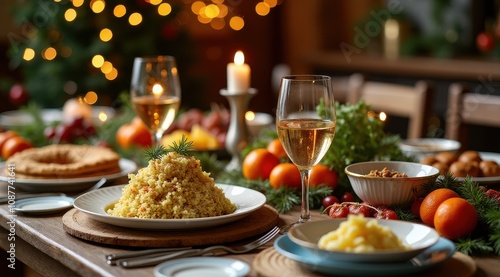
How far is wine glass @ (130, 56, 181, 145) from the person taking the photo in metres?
1.71

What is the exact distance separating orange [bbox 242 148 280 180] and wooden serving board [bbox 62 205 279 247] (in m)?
0.27

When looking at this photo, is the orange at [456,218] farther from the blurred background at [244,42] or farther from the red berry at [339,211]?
the blurred background at [244,42]

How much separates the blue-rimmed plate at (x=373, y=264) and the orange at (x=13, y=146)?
43.2 inches

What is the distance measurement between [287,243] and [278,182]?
0.43m

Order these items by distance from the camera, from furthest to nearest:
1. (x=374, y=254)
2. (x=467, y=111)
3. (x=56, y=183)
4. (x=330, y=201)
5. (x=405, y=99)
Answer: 1. (x=405, y=99)
2. (x=467, y=111)
3. (x=56, y=183)
4. (x=330, y=201)
5. (x=374, y=254)

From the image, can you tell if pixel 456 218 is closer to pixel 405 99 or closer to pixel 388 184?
pixel 388 184

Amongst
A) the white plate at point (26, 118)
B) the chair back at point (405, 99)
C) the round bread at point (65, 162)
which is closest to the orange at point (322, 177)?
the round bread at point (65, 162)

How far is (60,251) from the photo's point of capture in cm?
114

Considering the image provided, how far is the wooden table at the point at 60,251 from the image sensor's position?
1.02 m

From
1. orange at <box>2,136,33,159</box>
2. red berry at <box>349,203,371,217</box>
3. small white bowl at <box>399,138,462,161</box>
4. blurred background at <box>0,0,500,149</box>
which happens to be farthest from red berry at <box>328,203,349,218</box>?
blurred background at <box>0,0,500,149</box>

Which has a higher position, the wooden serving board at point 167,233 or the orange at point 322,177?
the orange at point 322,177

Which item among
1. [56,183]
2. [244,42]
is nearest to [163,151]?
[56,183]

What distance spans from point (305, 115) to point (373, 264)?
321 millimetres

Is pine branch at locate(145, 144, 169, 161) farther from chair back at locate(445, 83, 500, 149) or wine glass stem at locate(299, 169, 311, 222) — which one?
chair back at locate(445, 83, 500, 149)
